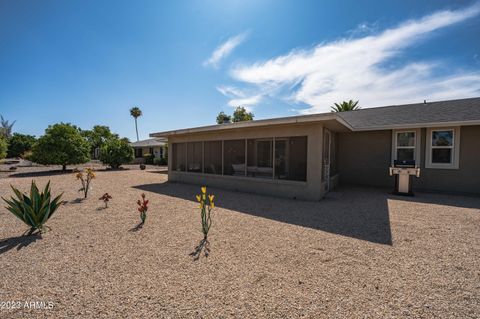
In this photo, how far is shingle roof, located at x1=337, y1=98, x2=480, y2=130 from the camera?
830 centimetres

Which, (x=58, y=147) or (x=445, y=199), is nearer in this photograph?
(x=445, y=199)

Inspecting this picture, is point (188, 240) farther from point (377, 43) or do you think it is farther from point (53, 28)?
point (53, 28)

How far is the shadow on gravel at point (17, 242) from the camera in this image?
11.7 feet

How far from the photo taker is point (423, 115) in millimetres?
9352

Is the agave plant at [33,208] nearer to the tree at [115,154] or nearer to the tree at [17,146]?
the tree at [115,154]

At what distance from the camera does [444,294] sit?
2.38 metres

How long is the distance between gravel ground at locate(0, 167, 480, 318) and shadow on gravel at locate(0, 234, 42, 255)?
0.04m

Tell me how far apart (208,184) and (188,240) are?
256 inches

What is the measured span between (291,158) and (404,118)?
6.09m

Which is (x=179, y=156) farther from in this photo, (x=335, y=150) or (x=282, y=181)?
(x=335, y=150)

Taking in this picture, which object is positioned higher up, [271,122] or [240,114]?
[240,114]

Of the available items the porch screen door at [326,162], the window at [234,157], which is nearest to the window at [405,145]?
the porch screen door at [326,162]

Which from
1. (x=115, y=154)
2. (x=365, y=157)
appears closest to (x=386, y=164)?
(x=365, y=157)

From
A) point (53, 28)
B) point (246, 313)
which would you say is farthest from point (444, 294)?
point (53, 28)
